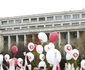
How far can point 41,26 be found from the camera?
5734 centimetres

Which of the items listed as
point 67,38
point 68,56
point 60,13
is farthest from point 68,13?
point 68,56

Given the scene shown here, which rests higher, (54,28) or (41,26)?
(54,28)

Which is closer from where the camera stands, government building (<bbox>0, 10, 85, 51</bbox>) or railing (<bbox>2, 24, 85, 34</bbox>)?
railing (<bbox>2, 24, 85, 34</bbox>)

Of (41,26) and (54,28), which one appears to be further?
(41,26)

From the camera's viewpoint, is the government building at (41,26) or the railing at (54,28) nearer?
the railing at (54,28)

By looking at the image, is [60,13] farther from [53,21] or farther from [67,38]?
[67,38]

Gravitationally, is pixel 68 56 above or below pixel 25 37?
above

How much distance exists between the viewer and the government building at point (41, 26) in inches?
2039

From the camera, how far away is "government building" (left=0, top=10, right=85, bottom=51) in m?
51.8

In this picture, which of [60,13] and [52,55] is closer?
[52,55]

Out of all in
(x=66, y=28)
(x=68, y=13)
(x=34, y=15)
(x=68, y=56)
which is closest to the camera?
(x=68, y=56)

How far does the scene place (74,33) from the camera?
2067 inches

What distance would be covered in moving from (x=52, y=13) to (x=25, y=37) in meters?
6.32

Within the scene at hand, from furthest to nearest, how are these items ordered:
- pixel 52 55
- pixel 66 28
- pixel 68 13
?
1. pixel 68 13
2. pixel 66 28
3. pixel 52 55
